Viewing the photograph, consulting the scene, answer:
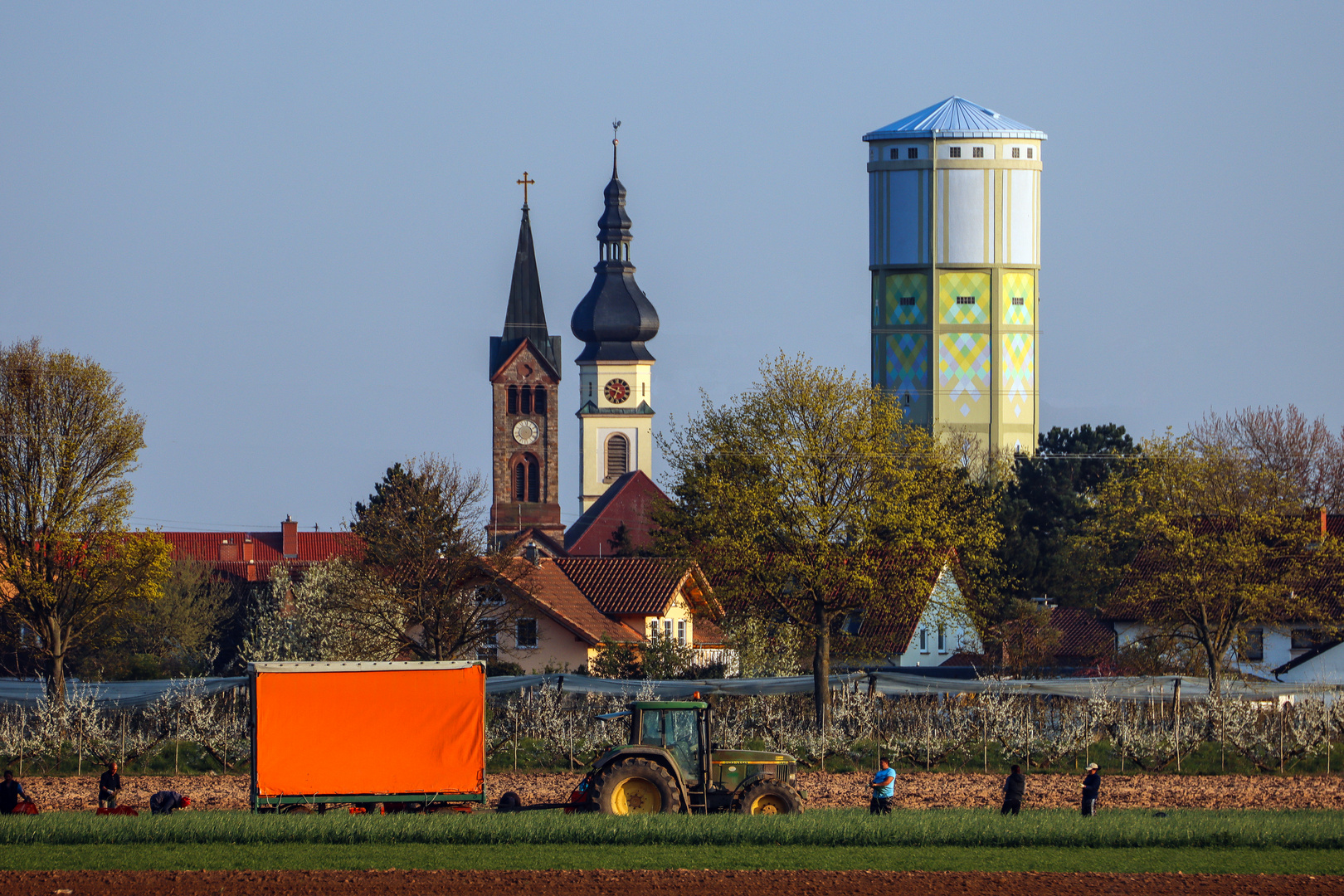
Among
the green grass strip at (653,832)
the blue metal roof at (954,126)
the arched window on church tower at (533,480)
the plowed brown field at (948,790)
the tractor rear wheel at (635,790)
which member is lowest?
the plowed brown field at (948,790)

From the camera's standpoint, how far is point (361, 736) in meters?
26.8

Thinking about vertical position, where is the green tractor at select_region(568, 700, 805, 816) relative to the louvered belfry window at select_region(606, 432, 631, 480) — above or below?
below

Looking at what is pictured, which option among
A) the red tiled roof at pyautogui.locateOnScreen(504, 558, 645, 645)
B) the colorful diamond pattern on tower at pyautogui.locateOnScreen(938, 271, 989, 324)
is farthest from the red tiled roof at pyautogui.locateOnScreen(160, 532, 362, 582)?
the red tiled roof at pyautogui.locateOnScreen(504, 558, 645, 645)

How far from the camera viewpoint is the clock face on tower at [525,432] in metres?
141

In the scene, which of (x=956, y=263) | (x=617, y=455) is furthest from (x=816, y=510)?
(x=617, y=455)

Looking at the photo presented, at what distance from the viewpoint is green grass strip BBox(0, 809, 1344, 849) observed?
2389 centimetres

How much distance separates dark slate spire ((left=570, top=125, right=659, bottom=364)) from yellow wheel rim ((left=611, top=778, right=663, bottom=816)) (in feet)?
434

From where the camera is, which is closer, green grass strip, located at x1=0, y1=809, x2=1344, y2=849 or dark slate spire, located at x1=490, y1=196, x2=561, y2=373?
green grass strip, located at x1=0, y1=809, x2=1344, y2=849

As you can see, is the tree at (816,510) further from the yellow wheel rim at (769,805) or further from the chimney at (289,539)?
the chimney at (289,539)

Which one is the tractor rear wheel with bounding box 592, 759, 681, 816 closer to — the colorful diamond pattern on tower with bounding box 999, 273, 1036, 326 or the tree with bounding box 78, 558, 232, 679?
the tree with bounding box 78, 558, 232, 679

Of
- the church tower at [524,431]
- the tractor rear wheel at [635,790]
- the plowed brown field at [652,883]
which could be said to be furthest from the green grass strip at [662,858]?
the church tower at [524,431]

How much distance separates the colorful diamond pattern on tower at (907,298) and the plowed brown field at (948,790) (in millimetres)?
78619

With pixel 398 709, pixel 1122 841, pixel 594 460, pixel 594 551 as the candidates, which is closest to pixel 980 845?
pixel 1122 841

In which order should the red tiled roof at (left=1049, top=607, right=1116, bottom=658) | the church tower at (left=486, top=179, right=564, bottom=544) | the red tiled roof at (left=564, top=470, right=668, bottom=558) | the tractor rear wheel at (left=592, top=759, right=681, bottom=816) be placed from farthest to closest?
the church tower at (left=486, top=179, right=564, bottom=544)
the red tiled roof at (left=564, top=470, right=668, bottom=558)
the red tiled roof at (left=1049, top=607, right=1116, bottom=658)
the tractor rear wheel at (left=592, top=759, right=681, bottom=816)
